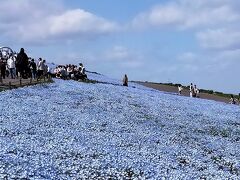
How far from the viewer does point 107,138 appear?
23047 mm

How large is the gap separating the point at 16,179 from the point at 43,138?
6045 mm

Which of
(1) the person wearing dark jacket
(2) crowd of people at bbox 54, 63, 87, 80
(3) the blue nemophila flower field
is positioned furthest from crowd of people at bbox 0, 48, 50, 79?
(3) the blue nemophila flower field

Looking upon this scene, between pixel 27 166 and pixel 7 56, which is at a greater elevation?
pixel 7 56

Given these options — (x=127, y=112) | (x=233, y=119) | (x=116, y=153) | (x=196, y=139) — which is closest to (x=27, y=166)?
(x=116, y=153)

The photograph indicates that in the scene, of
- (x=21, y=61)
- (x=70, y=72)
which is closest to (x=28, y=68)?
(x=21, y=61)

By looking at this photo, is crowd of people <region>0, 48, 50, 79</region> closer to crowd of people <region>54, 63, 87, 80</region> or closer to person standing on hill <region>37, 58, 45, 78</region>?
person standing on hill <region>37, 58, 45, 78</region>

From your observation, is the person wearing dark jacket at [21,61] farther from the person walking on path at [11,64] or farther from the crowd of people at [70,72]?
the crowd of people at [70,72]

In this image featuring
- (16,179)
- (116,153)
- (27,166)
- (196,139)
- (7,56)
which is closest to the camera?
(16,179)

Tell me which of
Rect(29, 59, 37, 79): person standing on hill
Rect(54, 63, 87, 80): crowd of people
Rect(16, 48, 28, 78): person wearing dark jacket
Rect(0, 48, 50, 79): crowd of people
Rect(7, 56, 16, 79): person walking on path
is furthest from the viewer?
Rect(54, 63, 87, 80): crowd of people

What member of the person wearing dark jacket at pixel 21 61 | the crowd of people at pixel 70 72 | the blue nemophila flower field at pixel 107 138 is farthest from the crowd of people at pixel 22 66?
the blue nemophila flower field at pixel 107 138

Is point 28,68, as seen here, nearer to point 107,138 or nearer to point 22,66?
point 22,66

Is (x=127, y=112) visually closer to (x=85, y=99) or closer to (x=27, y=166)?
(x=85, y=99)

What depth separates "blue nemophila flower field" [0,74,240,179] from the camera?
1752 cm

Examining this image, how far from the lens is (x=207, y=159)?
878 inches
